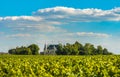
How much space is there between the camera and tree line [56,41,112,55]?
511 ft

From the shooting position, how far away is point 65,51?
154 m

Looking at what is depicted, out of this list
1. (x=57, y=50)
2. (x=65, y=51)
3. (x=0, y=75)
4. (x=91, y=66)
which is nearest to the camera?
(x=0, y=75)

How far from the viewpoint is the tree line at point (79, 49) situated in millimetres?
155825

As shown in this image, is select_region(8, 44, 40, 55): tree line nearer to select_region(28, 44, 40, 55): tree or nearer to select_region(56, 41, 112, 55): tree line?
select_region(28, 44, 40, 55): tree

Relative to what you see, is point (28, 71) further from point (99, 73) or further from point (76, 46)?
point (76, 46)

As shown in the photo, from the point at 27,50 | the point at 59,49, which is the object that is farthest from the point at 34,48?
the point at 59,49

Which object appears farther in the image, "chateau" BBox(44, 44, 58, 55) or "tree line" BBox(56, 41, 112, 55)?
"chateau" BBox(44, 44, 58, 55)

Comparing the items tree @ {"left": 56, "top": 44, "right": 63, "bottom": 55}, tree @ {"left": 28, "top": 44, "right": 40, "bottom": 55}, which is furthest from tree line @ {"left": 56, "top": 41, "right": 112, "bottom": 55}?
tree @ {"left": 28, "top": 44, "right": 40, "bottom": 55}

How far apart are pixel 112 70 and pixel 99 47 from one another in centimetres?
14540

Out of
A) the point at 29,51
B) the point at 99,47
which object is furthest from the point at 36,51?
the point at 99,47

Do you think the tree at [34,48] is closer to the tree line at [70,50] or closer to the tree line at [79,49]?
the tree line at [70,50]

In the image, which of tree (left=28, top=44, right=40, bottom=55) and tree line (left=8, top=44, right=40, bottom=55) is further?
tree (left=28, top=44, right=40, bottom=55)

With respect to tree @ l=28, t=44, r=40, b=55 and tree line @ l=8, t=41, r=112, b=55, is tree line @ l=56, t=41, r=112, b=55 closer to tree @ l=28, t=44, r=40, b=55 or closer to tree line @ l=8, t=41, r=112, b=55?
tree line @ l=8, t=41, r=112, b=55

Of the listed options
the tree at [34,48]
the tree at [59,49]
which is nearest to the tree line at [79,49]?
the tree at [59,49]
